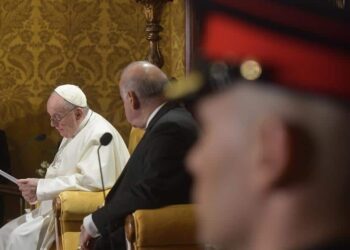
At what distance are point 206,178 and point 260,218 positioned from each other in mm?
50

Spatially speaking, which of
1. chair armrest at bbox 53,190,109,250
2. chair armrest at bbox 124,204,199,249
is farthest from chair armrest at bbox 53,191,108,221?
chair armrest at bbox 124,204,199,249

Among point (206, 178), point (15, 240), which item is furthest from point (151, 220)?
point (206, 178)

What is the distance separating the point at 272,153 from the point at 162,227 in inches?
98.8

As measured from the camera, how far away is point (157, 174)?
297cm

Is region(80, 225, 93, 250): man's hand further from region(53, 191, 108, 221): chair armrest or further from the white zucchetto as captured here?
the white zucchetto

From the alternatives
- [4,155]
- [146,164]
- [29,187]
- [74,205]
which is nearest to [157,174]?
[146,164]

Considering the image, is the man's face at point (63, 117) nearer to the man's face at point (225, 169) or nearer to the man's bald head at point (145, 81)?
the man's bald head at point (145, 81)

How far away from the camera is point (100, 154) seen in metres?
4.05

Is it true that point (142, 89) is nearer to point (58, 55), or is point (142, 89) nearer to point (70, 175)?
point (70, 175)

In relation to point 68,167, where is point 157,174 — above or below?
above

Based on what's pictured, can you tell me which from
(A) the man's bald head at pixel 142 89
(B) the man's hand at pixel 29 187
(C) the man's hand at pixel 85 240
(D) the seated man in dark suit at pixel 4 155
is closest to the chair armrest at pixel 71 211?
(B) the man's hand at pixel 29 187

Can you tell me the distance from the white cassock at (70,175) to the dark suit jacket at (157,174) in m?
0.79

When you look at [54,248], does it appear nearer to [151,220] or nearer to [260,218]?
[151,220]

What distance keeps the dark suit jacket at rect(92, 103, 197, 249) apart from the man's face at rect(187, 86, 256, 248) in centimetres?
229
